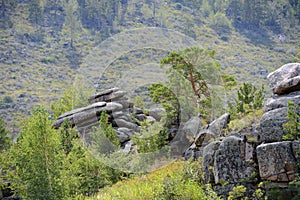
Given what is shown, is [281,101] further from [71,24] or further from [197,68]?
[71,24]

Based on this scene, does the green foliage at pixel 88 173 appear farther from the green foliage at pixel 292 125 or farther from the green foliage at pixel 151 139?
the green foliage at pixel 292 125

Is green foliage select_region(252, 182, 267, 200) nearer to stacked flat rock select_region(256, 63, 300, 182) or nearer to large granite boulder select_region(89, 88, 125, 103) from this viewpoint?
stacked flat rock select_region(256, 63, 300, 182)

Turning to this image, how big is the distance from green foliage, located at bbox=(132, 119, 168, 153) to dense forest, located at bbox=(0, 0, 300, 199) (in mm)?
92

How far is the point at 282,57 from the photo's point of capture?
106500mm

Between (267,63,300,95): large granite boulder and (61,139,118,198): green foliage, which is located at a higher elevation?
(267,63,300,95): large granite boulder

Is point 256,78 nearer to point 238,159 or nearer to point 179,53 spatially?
point 179,53

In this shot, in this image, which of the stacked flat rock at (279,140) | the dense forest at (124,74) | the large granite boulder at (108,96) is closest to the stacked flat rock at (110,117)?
the large granite boulder at (108,96)

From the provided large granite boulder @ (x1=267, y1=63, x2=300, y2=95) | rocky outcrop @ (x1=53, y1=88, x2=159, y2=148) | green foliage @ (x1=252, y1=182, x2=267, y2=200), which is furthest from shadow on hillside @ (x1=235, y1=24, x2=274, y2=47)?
green foliage @ (x1=252, y1=182, x2=267, y2=200)

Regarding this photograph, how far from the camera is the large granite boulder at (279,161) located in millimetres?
14625

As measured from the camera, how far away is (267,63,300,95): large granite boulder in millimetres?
17062

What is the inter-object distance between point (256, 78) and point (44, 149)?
2991 inches

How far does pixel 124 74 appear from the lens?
98625 mm

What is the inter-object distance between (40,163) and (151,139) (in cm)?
868

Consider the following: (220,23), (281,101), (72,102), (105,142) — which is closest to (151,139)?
(105,142)
